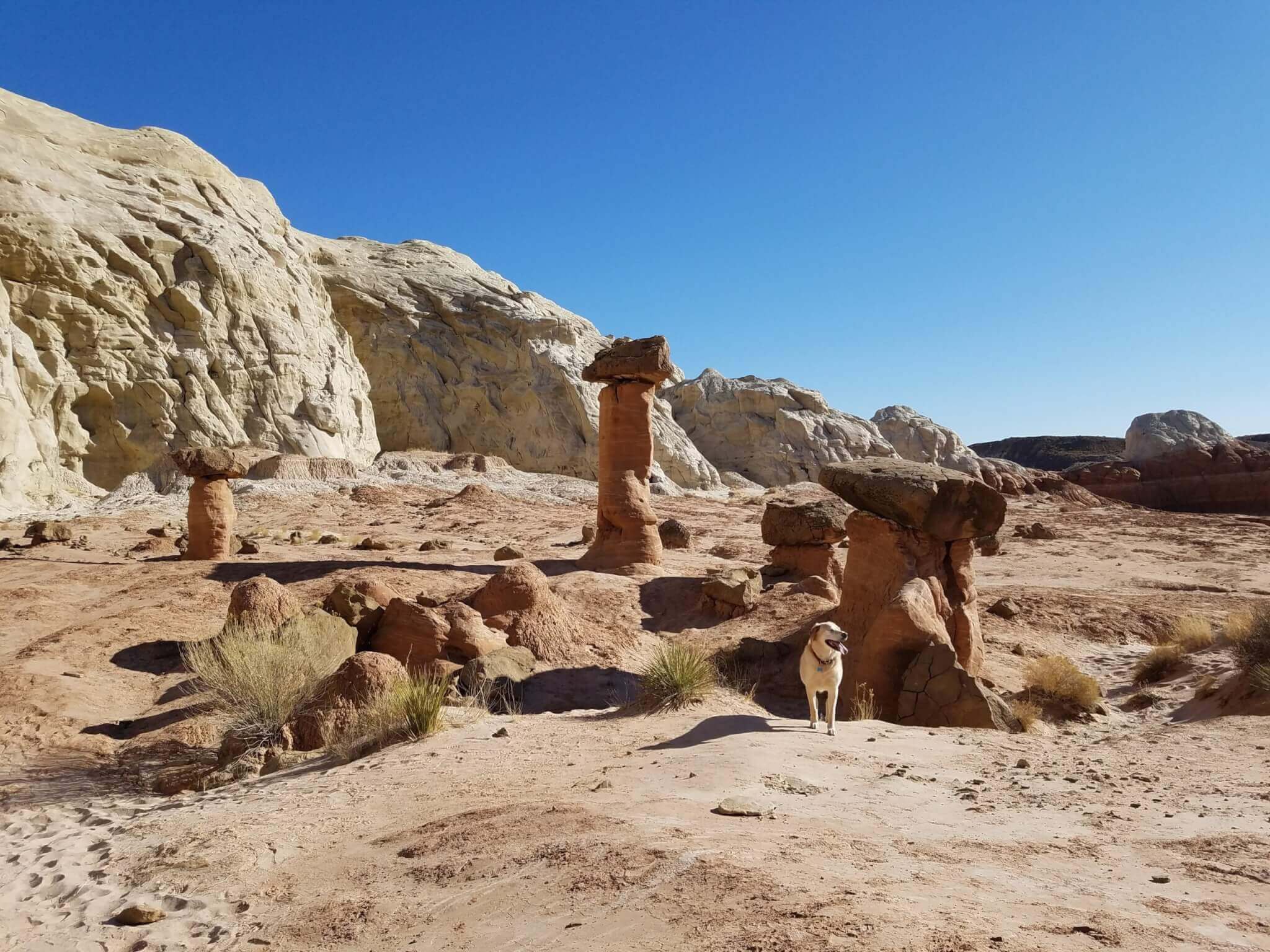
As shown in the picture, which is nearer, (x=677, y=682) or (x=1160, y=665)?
(x=677, y=682)

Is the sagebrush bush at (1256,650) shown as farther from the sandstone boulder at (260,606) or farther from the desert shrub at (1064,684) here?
the sandstone boulder at (260,606)

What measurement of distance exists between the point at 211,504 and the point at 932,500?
12.3m

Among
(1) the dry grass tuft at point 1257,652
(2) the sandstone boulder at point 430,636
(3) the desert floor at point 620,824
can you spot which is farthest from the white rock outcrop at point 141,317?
(1) the dry grass tuft at point 1257,652

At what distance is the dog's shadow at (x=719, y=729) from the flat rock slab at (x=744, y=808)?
1576 mm

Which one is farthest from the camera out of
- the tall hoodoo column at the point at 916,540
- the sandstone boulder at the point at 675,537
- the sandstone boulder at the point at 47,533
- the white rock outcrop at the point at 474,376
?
the white rock outcrop at the point at 474,376

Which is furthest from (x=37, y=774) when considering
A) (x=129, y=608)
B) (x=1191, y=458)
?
(x=1191, y=458)

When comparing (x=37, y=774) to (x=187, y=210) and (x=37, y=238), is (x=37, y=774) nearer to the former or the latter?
(x=37, y=238)

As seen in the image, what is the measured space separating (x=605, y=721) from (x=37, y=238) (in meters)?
26.4

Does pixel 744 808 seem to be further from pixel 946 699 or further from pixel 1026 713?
pixel 1026 713

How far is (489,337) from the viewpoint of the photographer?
1624 inches

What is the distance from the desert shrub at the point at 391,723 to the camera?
7105mm

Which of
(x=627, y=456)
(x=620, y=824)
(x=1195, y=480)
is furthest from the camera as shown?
(x=1195, y=480)

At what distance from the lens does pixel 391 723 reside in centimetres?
721

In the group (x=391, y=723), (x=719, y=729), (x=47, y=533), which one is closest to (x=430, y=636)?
(x=391, y=723)
